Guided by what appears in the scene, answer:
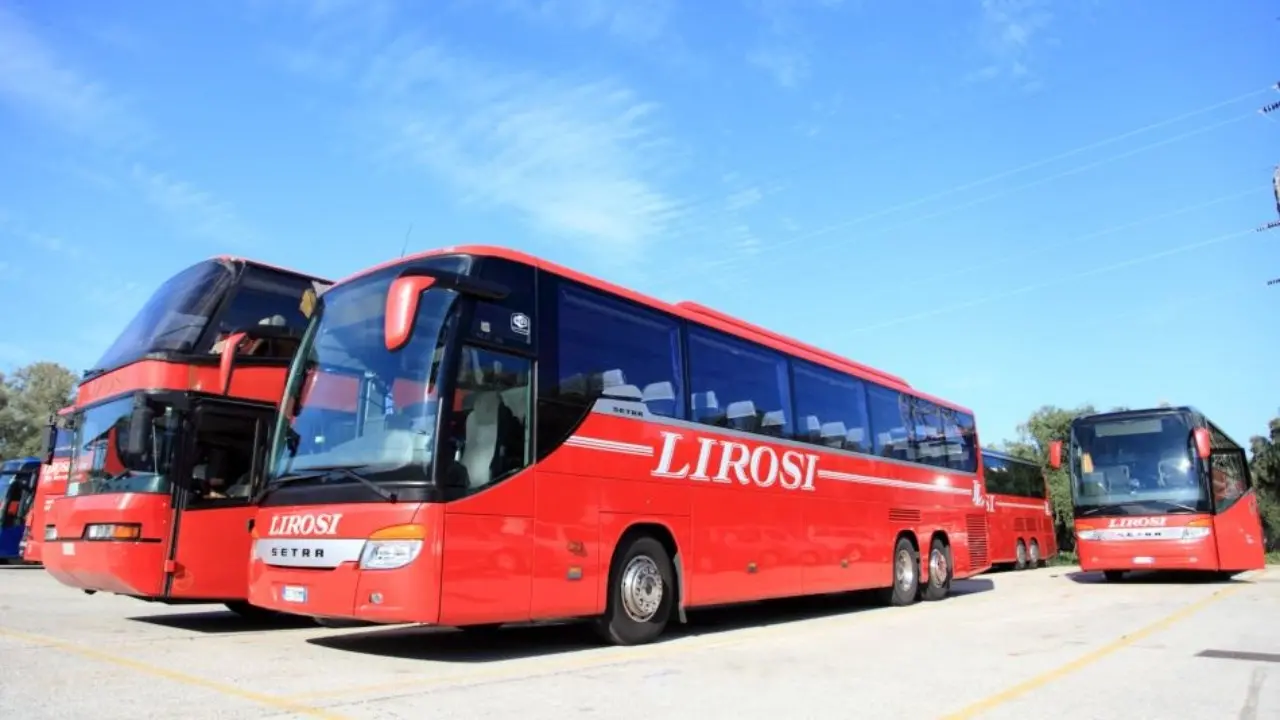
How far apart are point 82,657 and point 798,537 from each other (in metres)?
7.48

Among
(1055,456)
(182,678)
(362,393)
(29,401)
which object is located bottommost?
(182,678)

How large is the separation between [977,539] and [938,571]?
209 centimetres

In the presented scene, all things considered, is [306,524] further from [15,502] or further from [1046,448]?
[1046,448]

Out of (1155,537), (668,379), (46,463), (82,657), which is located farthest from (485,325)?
(1155,537)

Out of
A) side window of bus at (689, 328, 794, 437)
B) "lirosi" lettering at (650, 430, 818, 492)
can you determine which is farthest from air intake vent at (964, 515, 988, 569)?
side window of bus at (689, 328, 794, 437)

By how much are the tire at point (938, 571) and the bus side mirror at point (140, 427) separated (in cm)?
1155

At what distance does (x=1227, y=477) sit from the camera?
17828mm

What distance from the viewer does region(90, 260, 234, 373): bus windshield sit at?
353 inches

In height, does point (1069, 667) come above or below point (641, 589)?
below

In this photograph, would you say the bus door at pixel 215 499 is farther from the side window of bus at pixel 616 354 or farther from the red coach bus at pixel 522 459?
the side window of bus at pixel 616 354

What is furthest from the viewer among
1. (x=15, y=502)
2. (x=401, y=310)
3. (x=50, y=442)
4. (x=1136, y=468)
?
(x=15, y=502)

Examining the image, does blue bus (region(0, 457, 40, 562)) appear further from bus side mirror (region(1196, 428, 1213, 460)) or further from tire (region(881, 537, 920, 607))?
bus side mirror (region(1196, 428, 1213, 460))

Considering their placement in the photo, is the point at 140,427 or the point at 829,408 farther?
the point at 829,408

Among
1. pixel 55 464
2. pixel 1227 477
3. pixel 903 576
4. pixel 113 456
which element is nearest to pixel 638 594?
pixel 113 456
